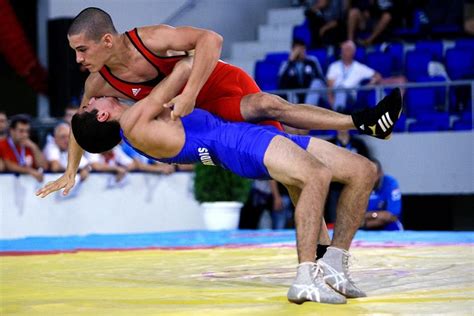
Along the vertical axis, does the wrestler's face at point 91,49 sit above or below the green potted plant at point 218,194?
above

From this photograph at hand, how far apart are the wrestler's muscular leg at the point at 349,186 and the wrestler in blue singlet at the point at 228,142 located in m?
0.16

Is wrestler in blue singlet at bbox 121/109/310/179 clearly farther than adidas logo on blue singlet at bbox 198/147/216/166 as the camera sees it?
No

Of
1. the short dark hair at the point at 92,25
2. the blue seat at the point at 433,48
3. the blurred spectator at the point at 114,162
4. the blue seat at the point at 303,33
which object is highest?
the short dark hair at the point at 92,25

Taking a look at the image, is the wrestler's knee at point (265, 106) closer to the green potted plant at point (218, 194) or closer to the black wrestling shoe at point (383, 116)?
the black wrestling shoe at point (383, 116)

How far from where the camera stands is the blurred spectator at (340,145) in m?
8.82

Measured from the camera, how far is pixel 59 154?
882cm

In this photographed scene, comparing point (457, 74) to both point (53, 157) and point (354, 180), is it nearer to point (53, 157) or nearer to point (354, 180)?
point (53, 157)

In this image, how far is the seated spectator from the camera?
8.30 m

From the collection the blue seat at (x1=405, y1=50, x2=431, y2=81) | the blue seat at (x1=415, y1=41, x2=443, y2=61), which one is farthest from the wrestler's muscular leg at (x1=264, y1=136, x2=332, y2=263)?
the blue seat at (x1=415, y1=41, x2=443, y2=61)

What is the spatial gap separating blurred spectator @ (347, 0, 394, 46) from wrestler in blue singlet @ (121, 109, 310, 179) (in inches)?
286

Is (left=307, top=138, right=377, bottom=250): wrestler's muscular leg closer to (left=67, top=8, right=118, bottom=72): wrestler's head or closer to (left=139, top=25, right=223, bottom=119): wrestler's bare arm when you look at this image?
(left=139, top=25, right=223, bottom=119): wrestler's bare arm

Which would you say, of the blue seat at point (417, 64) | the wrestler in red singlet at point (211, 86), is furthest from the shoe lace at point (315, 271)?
the blue seat at point (417, 64)

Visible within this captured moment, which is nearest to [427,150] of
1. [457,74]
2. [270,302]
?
[457,74]

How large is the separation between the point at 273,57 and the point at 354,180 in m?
7.28
